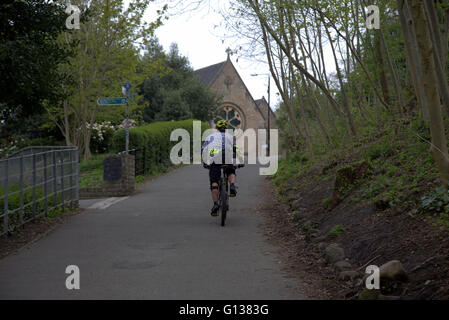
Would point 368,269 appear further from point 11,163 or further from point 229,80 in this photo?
point 229,80

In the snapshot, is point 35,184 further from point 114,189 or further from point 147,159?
point 147,159

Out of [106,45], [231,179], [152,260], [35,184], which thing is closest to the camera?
[152,260]

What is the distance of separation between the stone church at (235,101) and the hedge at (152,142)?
2731 cm

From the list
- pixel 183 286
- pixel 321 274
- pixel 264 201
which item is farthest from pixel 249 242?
pixel 264 201

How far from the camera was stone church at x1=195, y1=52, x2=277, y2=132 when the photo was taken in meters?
60.3

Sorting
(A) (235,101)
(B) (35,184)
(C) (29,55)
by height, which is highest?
(A) (235,101)

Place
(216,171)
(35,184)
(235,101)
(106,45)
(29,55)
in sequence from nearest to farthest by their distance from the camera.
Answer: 1. (29,55)
2. (35,184)
3. (216,171)
4. (106,45)
5. (235,101)

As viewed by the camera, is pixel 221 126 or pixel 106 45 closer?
pixel 221 126

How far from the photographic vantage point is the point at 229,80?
61281mm

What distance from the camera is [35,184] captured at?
1066 centimetres

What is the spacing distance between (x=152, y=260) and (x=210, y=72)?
57788 millimetres

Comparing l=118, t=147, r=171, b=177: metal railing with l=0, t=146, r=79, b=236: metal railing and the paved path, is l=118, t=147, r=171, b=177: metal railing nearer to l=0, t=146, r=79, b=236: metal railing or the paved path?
l=0, t=146, r=79, b=236: metal railing

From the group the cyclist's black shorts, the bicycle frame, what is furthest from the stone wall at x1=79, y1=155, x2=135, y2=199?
the bicycle frame

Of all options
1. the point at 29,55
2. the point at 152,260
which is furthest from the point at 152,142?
the point at 152,260
